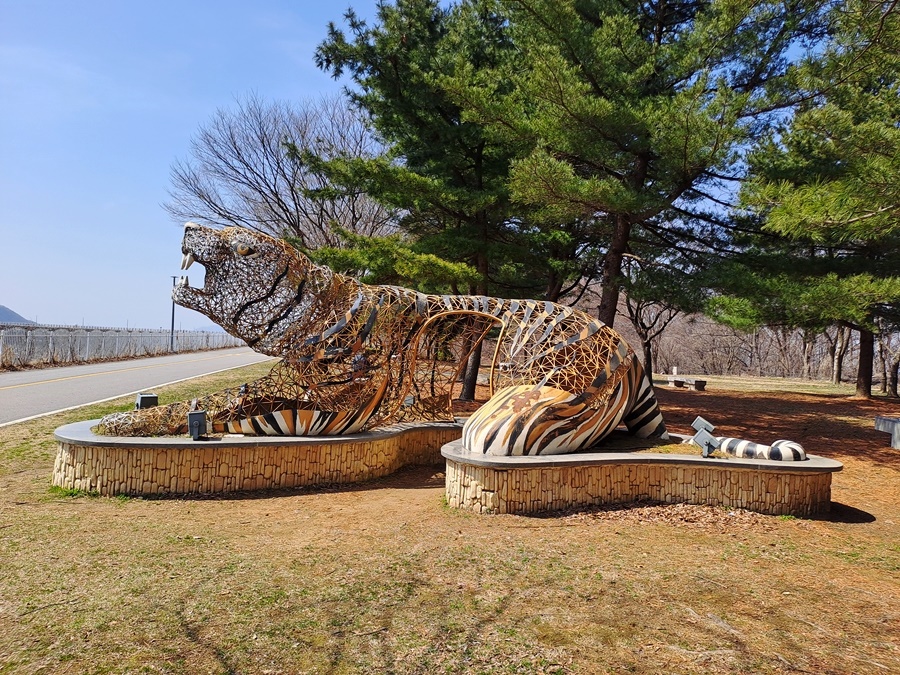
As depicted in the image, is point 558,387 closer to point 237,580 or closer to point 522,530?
point 522,530

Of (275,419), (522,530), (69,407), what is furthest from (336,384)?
(69,407)

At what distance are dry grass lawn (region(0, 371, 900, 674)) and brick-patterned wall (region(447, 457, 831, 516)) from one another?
6.4 inches

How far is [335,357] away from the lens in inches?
252

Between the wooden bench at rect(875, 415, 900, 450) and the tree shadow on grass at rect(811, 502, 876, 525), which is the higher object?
the wooden bench at rect(875, 415, 900, 450)

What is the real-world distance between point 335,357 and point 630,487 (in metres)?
3.25

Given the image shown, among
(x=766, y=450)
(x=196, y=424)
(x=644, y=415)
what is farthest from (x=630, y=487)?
(x=196, y=424)

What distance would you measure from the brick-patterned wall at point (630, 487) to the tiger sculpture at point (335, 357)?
37 centimetres

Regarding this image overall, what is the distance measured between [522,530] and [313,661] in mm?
2454

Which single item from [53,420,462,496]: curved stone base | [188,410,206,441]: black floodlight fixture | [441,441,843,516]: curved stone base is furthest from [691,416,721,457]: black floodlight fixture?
[188,410,206,441]: black floodlight fixture

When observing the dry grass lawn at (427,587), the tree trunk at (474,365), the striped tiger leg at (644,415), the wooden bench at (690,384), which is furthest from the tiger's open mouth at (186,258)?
the wooden bench at (690,384)

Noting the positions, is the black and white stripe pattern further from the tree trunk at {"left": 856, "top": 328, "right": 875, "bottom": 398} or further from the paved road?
the tree trunk at {"left": 856, "top": 328, "right": 875, "bottom": 398}

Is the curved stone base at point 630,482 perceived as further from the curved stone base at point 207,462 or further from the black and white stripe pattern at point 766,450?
the curved stone base at point 207,462

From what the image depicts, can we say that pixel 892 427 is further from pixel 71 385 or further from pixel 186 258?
pixel 71 385

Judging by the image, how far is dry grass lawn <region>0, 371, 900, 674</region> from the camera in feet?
9.43
